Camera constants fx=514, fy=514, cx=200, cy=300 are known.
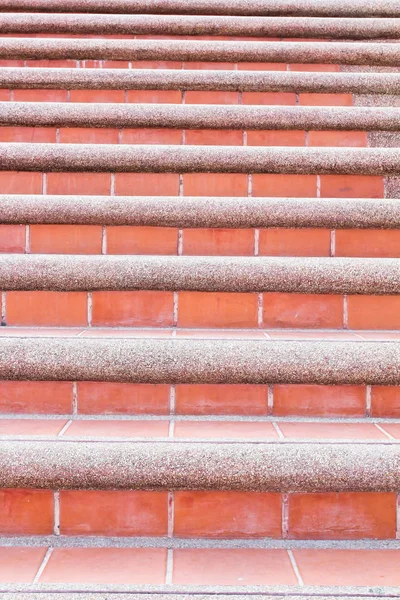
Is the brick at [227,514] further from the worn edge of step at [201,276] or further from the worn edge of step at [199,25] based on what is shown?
the worn edge of step at [199,25]

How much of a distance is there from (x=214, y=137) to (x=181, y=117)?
0.14 m

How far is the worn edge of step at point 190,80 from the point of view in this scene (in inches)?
82.5

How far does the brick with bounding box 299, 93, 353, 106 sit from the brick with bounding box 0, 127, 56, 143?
1019mm

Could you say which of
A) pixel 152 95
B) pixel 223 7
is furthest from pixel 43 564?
pixel 223 7

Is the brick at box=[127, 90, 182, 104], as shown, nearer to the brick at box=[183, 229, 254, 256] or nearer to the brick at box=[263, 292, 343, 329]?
the brick at box=[183, 229, 254, 256]

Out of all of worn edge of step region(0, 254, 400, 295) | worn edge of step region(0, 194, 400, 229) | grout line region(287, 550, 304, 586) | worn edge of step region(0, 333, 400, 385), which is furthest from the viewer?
worn edge of step region(0, 194, 400, 229)

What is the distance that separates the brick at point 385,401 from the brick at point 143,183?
0.92 metres

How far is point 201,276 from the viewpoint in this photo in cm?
137

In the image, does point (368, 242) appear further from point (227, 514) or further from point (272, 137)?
point (227, 514)

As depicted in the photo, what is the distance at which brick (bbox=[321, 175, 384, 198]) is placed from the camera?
5.65 ft

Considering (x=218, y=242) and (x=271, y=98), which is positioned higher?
(x=271, y=98)

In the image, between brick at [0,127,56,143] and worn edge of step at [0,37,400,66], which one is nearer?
brick at [0,127,56,143]

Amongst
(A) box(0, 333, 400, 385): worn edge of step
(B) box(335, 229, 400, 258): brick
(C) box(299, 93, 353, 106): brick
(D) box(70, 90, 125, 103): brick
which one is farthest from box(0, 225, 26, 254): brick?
(C) box(299, 93, 353, 106): brick

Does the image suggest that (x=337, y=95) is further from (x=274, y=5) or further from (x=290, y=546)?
(x=290, y=546)
